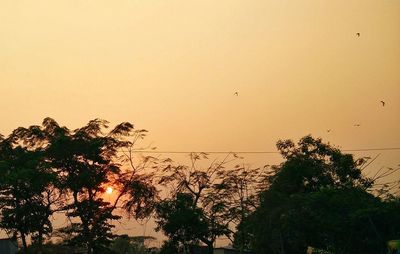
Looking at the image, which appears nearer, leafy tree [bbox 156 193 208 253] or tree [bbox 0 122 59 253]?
tree [bbox 0 122 59 253]

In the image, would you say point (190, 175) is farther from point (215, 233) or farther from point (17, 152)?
point (17, 152)

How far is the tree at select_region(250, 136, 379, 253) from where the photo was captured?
26.0m

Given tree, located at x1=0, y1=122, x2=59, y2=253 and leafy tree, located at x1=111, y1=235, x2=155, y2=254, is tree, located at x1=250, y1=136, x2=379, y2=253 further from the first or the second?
leafy tree, located at x1=111, y1=235, x2=155, y2=254

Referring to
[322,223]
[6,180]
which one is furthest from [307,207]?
[6,180]

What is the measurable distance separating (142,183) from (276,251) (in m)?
9.67

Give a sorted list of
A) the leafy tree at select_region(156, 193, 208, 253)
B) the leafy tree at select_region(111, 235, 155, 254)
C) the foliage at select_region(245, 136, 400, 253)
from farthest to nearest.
→ the leafy tree at select_region(111, 235, 155, 254) < the leafy tree at select_region(156, 193, 208, 253) < the foliage at select_region(245, 136, 400, 253)

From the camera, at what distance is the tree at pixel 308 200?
85.5 ft

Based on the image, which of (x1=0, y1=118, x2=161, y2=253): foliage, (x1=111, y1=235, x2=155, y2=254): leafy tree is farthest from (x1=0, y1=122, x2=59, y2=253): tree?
(x1=111, y1=235, x2=155, y2=254): leafy tree

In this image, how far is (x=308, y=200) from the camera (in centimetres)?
2700

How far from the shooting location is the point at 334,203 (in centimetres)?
2608

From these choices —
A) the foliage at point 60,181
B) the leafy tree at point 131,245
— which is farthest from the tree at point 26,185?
the leafy tree at point 131,245

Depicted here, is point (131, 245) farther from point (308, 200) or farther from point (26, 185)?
point (308, 200)

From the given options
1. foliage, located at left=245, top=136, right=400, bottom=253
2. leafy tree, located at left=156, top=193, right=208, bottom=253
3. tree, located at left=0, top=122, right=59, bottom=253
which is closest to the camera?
foliage, located at left=245, top=136, right=400, bottom=253

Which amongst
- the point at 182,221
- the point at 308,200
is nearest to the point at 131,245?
the point at 182,221
